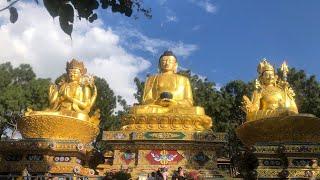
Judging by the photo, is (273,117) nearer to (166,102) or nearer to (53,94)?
(166,102)

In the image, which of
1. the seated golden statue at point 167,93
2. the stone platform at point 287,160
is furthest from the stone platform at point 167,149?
the stone platform at point 287,160

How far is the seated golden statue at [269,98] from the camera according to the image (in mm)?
13664

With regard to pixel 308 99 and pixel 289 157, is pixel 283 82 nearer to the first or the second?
pixel 289 157

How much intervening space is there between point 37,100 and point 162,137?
443 inches

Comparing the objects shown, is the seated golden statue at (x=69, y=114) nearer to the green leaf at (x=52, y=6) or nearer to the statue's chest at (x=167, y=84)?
the statue's chest at (x=167, y=84)

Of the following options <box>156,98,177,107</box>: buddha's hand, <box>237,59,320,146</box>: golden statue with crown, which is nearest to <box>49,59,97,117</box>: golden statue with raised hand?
<box>156,98,177,107</box>: buddha's hand

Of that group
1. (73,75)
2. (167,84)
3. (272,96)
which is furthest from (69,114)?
(272,96)

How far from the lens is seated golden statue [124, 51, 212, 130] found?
48.8 ft

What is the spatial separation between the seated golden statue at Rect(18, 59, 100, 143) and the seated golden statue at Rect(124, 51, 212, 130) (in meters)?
1.44

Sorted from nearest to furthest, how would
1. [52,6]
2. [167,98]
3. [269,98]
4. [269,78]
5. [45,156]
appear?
[52,6] < [45,156] < [269,98] < [269,78] < [167,98]

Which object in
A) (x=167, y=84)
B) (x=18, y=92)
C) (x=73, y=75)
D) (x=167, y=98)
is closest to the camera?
(x=167, y=98)

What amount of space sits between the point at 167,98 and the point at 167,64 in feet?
6.44

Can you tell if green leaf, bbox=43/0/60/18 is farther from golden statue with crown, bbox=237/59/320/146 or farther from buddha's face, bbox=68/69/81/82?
buddha's face, bbox=68/69/81/82

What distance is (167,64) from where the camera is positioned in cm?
1716
